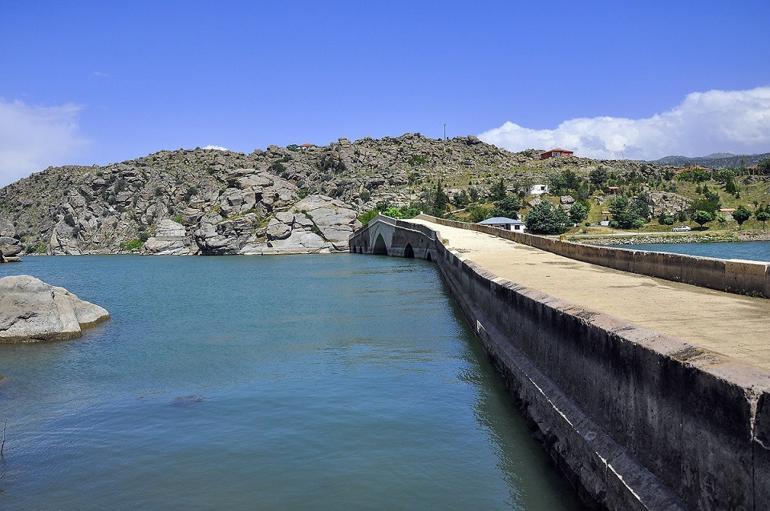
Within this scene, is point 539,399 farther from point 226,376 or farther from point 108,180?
point 108,180

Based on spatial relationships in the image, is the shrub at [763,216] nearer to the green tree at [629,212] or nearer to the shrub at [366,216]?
the green tree at [629,212]

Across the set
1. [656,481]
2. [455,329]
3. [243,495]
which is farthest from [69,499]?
[455,329]

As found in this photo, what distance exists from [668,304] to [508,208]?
85945mm

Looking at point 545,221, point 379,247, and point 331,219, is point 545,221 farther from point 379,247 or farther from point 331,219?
point 331,219

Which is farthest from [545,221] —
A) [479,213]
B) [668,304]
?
[668,304]

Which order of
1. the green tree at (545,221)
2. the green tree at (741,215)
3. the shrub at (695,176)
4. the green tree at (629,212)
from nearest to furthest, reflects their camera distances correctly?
the green tree at (545,221)
the green tree at (741,215)
the green tree at (629,212)
the shrub at (695,176)

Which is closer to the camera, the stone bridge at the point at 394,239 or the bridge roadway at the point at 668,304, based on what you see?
the bridge roadway at the point at 668,304

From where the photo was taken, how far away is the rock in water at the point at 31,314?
71.8 ft

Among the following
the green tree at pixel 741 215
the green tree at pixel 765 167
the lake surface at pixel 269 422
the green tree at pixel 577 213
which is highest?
the green tree at pixel 765 167

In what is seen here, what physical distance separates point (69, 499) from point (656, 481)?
7.96m

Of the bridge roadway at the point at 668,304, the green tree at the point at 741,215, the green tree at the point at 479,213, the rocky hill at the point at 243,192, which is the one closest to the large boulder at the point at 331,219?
the rocky hill at the point at 243,192

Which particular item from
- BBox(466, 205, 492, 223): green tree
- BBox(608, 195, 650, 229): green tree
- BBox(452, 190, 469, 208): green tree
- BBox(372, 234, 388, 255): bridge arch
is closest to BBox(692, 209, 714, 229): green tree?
BBox(608, 195, 650, 229): green tree

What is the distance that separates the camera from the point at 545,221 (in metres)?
85.2

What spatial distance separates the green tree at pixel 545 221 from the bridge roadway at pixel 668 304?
63.8 metres
